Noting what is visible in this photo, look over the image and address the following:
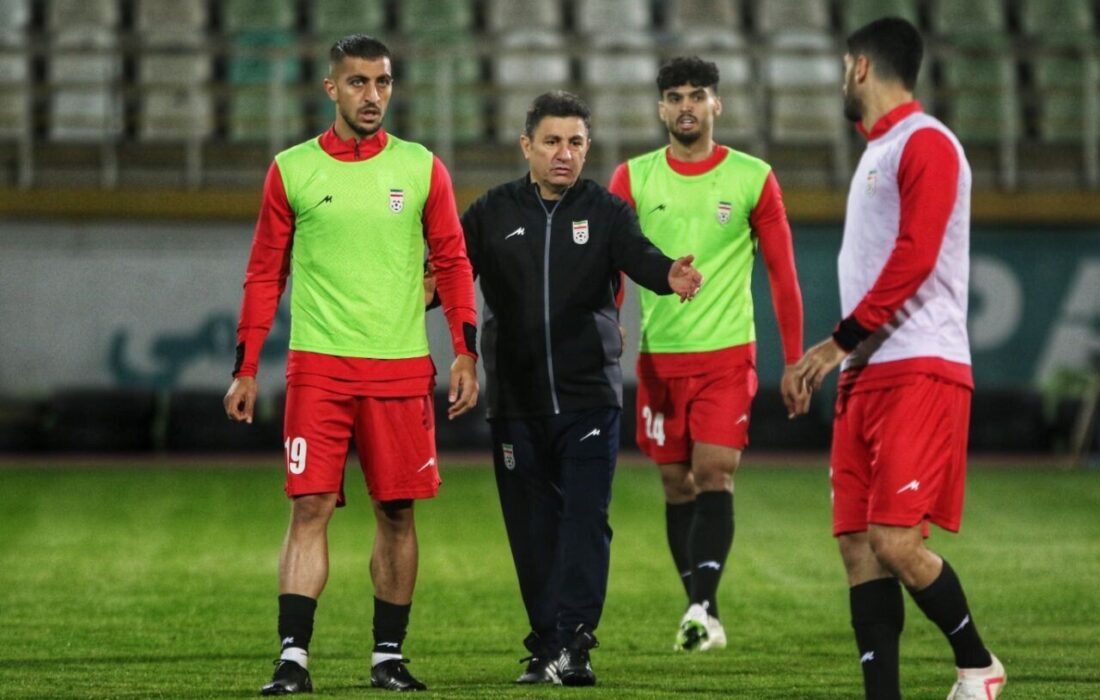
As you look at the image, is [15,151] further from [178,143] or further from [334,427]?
[334,427]

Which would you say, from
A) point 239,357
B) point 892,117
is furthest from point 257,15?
point 892,117

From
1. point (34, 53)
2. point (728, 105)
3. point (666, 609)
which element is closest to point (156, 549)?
point (666, 609)

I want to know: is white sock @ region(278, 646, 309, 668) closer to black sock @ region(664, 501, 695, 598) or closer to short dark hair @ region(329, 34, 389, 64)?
short dark hair @ region(329, 34, 389, 64)

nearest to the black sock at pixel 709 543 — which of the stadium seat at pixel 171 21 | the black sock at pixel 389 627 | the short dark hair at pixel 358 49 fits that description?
the black sock at pixel 389 627

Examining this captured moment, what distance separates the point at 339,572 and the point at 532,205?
4355mm

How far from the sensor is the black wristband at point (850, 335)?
18.3ft

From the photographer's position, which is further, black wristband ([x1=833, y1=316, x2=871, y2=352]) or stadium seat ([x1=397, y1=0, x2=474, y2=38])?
stadium seat ([x1=397, y1=0, x2=474, y2=38])

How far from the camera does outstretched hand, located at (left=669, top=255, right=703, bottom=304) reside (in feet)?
22.0

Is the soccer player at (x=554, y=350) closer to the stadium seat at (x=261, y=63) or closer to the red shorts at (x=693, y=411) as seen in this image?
the red shorts at (x=693, y=411)

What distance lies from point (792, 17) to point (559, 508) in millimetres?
17997

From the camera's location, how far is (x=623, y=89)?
21625 millimetres

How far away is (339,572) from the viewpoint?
432 inches

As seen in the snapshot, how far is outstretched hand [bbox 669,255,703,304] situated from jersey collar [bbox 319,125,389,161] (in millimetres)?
1136

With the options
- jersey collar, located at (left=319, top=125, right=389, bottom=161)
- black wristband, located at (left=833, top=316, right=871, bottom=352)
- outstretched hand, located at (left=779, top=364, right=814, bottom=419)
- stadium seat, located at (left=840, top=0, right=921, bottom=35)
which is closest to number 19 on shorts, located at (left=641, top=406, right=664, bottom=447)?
jersey collar, located at (left=319, top=125, right=389, bottom=161)
